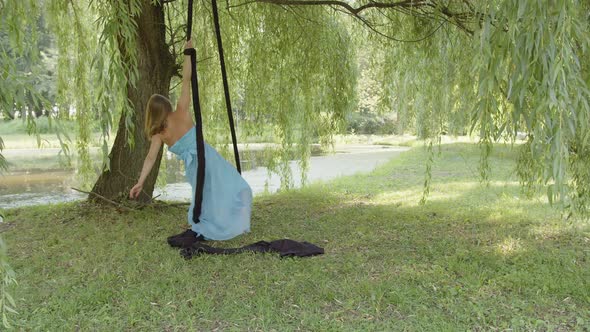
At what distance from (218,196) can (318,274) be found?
1.08m

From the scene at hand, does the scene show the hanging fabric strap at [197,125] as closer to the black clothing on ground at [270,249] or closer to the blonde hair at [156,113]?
the black clothing on ground at [270,249]

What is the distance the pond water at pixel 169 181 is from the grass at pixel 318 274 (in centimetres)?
227

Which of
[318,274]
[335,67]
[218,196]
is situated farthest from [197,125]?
[335,67]

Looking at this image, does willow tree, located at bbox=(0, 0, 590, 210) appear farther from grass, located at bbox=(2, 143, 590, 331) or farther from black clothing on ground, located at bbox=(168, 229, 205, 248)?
black clothing on ground, located at bbox=(168, 229, 205, 248)

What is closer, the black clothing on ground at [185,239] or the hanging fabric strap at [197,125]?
the hanging fabric strap at [197,125]

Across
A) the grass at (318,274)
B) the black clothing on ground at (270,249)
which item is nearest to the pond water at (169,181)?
the grass at (318,274)

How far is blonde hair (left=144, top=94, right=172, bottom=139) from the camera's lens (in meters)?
3.80

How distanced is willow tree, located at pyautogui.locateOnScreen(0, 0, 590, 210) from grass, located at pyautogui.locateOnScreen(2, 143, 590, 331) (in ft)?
1.74

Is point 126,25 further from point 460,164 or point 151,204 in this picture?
point 460,164

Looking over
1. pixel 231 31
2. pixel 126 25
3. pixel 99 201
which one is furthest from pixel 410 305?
pixel 231 31

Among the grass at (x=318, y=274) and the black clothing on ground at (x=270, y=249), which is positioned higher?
the black clothing on ground at (x=270, y=249)

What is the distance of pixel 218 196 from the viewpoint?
3.89 meters

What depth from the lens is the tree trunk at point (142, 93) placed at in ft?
16.0

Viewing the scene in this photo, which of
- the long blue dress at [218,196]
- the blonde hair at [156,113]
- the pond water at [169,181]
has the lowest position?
the pond water at [169,181]
